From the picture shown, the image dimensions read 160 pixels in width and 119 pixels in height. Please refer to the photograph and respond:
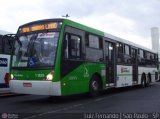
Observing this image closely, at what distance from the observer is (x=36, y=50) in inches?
530

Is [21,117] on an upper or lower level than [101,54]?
lower

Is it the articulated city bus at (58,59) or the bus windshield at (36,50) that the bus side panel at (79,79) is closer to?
the articulated city bus at (58,59)

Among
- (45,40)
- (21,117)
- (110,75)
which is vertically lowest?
(21,117)

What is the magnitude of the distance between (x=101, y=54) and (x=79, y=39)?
245cm

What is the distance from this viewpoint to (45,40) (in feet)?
44.0

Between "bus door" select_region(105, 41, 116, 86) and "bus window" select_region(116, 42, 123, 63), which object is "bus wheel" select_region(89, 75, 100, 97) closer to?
"bus door" select_region(105, 41, 116, 86)

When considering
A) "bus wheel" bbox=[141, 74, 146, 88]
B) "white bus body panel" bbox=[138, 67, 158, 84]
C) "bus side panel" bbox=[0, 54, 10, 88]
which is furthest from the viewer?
"bus wheel" bbox=[141, 74, 146, 88]

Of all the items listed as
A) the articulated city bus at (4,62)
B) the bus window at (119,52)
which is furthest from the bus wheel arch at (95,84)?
the articulated city bus at (4,62)

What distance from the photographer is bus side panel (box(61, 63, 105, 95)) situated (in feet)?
43.7

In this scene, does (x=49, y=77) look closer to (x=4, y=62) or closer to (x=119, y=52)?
(x=4, y=62)

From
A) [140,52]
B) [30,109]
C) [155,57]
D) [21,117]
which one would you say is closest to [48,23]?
[30,109]

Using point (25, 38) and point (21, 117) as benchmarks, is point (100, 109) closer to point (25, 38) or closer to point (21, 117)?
point (21, 117)

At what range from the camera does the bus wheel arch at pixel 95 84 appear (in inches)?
611

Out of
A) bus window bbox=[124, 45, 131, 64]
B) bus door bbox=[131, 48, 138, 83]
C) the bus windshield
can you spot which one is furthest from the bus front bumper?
bus door bbox=[131, 48, 138, 83]
